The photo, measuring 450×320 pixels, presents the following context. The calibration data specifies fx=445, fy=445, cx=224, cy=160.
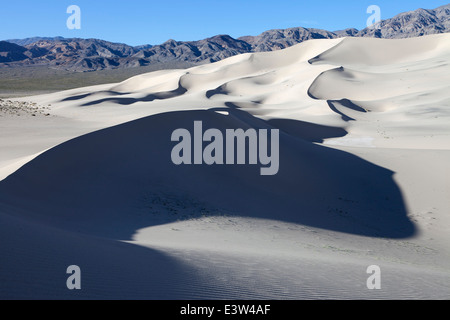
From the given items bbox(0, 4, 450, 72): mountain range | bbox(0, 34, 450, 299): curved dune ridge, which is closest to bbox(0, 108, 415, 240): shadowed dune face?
bbox(0, 34, 450, 299): curved dune ridge

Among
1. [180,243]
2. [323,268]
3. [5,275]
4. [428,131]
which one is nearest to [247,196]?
[180,243]

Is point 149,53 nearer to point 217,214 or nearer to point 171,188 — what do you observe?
point 171,188

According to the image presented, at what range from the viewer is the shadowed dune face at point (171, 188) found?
9266mm

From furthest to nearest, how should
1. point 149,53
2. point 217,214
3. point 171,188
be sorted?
point 149,53 → point 171,188 → point 217,214

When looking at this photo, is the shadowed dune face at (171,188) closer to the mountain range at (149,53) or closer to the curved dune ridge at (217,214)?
the curved dune ridge at (217,214)

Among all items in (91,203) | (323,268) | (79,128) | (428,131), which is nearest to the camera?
(323,268)

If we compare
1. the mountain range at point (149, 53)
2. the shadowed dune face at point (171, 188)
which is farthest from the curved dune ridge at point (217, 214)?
the mountain range at point (149, 53)

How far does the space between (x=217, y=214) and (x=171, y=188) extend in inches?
69.9

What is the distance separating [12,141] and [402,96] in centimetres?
2986

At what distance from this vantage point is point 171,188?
1152 cm

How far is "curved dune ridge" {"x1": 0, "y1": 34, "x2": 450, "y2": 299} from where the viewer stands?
16.5ft

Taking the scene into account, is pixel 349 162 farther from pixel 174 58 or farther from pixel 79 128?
pixel 174 58

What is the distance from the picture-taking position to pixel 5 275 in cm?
423

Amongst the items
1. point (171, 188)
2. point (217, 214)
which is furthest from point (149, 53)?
point (217, 214)
